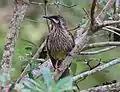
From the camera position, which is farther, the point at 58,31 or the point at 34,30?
the point at 34,30

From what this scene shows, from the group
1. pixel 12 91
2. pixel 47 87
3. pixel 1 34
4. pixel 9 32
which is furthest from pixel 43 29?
pixel 47 87

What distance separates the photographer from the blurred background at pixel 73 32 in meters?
2.63

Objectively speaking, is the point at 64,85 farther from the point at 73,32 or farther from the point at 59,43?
the point at 73,32

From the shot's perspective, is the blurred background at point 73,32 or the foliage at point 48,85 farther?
the blurred background at point 73,32

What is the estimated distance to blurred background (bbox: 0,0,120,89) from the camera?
2.63 meters

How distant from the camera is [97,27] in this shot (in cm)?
190

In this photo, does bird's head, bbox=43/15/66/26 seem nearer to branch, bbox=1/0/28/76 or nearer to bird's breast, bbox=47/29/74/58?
bird's breast, bbox=47/29/74/58

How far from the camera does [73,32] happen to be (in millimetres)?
3568

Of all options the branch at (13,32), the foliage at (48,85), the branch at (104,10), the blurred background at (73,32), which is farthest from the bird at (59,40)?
the foliage at (48,85)

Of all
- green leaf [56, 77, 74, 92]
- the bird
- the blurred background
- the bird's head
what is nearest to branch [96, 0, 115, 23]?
the blurred background

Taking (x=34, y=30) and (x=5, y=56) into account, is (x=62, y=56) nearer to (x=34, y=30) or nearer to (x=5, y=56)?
(x=34, y=30)

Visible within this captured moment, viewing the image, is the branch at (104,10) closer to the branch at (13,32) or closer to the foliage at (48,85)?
the branch at (13,32)

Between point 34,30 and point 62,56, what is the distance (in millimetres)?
793

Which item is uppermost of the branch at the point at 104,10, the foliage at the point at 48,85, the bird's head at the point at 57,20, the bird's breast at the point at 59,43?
the branch at the point at 104,10
